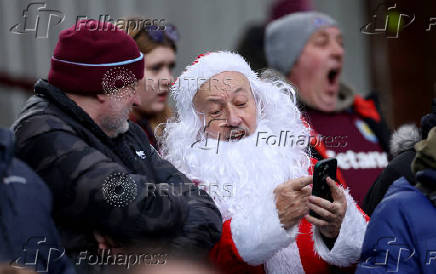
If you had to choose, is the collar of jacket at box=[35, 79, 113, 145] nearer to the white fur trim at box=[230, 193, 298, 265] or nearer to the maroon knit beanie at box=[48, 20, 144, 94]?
the maroon knit beanie at box=[48, 20, 144, 94]

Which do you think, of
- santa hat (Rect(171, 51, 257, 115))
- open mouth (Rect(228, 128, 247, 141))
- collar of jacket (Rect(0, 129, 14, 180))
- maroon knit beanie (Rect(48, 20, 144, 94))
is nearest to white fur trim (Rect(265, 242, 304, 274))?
open mouth (Rect(228, 128, 247, 141))

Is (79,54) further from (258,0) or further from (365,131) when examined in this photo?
(258,0)

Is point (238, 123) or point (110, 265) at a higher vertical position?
point (238, 123)

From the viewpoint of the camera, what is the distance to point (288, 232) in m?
2.93

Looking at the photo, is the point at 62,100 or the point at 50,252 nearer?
the point at 50,252

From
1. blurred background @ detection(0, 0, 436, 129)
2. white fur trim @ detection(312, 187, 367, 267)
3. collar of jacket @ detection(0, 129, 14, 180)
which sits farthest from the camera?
blurred background @ detection(0, 0, 436, 129)

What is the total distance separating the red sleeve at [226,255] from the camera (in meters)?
2.97

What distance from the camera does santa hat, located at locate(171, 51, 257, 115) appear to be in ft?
11.2

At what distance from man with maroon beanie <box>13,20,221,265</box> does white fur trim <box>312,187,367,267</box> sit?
1.66ft

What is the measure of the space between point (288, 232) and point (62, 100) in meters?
0.98

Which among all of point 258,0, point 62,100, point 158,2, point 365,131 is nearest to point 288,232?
point 62,100

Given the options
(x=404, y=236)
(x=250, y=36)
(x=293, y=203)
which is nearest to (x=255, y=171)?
(x=293, y=203)

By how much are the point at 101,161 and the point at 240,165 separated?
2.88 feet

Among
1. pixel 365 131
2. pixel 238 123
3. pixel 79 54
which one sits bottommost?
pixel 365 131
